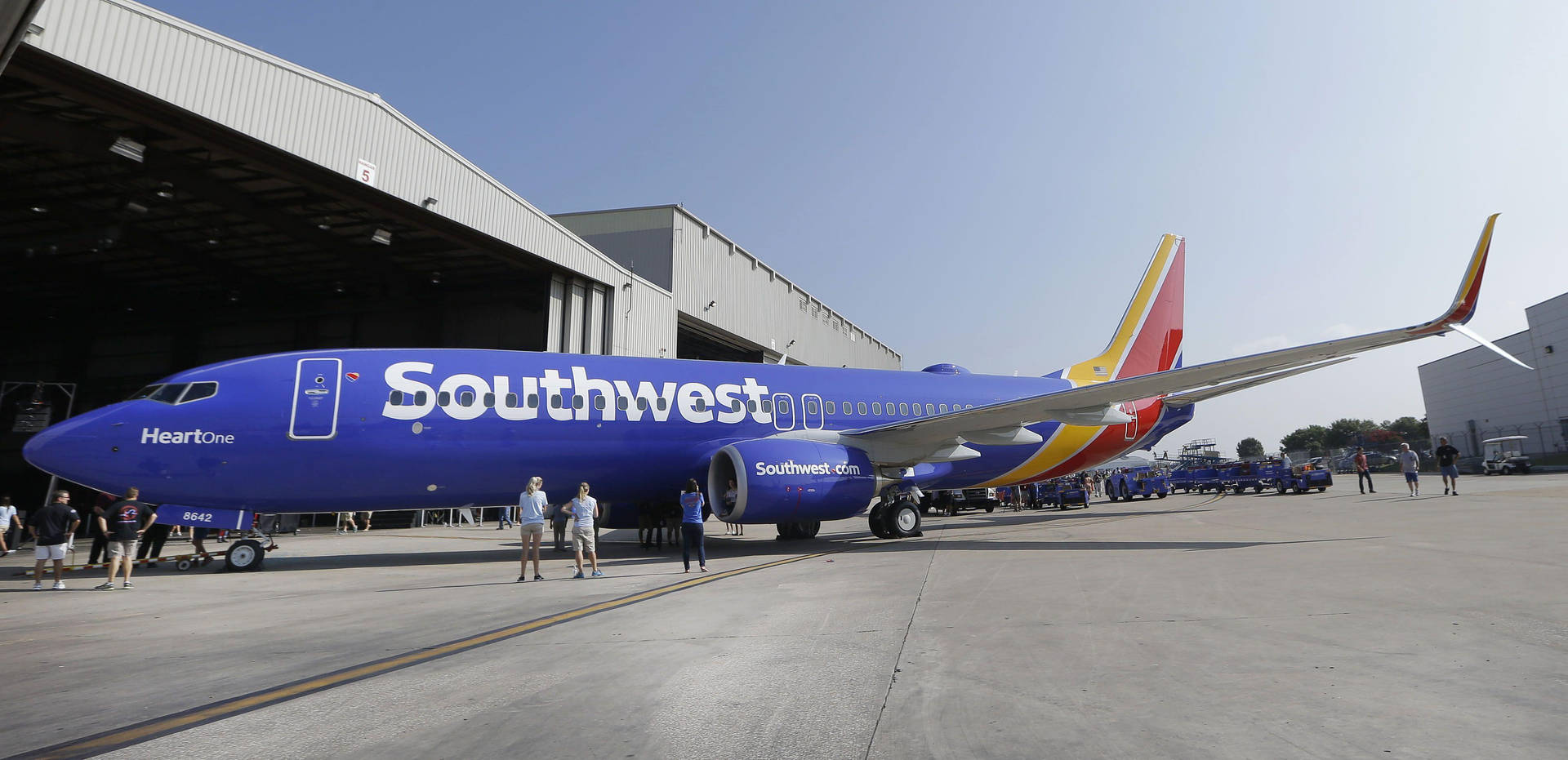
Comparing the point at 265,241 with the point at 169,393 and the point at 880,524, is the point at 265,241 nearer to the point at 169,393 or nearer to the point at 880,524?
the point at 169,393

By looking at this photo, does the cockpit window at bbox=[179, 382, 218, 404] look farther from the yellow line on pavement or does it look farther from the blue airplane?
the yellow line on pavement

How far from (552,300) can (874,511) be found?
1345cm

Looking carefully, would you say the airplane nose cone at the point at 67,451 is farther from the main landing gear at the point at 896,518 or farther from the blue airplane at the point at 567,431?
the main landing gear at the point at 896,518

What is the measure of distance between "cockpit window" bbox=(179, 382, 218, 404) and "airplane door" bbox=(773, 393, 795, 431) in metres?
9.91

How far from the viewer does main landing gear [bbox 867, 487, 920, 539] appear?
16406mm

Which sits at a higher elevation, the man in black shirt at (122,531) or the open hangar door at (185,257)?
the open hangar door at (185,257)

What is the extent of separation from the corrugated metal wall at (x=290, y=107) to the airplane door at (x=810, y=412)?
11.0 meters

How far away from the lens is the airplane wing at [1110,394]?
11.7 metres

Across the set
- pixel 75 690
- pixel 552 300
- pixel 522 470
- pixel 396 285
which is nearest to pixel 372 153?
pixel 552 300

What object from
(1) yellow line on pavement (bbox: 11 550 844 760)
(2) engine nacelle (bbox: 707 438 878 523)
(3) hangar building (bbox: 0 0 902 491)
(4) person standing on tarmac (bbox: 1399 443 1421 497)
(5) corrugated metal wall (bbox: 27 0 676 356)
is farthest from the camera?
(4) person standing on tarmac (bbox: 1399 443 1421 497)

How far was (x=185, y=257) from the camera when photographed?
28312 mm

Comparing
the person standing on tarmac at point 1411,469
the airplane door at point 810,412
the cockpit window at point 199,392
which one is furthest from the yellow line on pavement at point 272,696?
the person standing on tarmac at point 1411,469

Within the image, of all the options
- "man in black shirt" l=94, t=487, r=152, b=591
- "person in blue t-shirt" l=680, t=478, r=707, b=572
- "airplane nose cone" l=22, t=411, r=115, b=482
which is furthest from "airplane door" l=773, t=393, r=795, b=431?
"airplane nose cone" l=22, t=411, r=115, b=482

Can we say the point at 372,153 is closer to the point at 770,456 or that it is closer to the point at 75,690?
the point at 770,456
